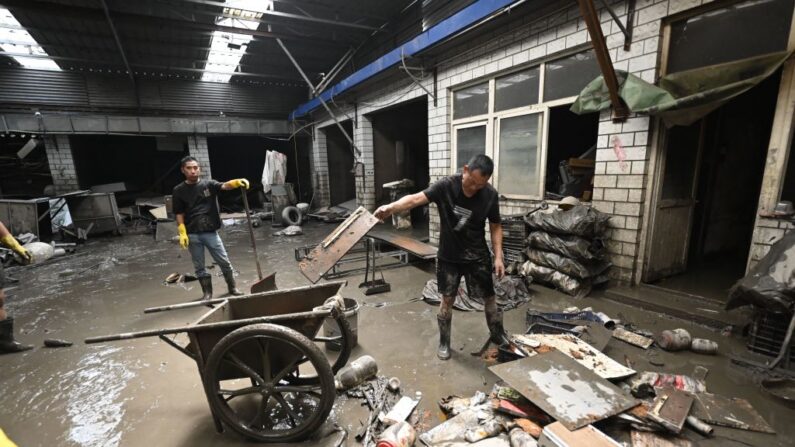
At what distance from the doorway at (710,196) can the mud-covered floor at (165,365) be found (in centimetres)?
114

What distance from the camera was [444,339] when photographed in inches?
118

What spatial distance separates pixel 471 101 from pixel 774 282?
440 centimetres

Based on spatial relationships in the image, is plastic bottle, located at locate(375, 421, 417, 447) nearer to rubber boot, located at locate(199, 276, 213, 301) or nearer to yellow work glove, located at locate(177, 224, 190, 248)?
rubber boot, located at locate(199, 276, 213, 301)

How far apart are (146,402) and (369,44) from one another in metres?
9.81

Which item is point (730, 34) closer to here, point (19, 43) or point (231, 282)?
point (231, 282)

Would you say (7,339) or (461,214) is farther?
(7,339)

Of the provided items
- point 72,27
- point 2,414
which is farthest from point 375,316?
point 72,27

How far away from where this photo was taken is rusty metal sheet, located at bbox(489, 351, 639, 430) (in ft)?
6.44

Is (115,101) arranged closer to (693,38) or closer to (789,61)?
(693,38)

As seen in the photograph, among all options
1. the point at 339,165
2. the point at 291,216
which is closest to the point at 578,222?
the point at 291,216

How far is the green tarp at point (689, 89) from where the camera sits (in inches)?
110

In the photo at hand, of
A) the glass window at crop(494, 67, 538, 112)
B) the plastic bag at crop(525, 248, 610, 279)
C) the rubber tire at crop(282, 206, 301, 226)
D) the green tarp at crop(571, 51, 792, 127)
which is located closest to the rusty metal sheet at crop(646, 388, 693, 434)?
the plastic bag at crop(525, 248, 610, 279)

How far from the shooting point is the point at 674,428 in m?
1.92

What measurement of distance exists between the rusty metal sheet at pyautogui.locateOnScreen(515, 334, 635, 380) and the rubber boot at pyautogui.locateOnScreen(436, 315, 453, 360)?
0.59 meters
